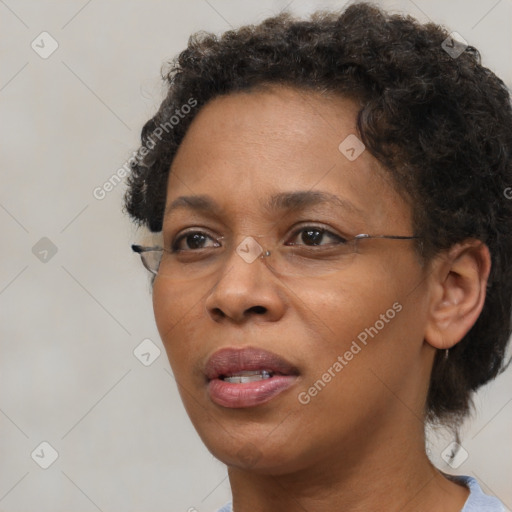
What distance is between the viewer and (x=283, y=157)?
79.5 inches

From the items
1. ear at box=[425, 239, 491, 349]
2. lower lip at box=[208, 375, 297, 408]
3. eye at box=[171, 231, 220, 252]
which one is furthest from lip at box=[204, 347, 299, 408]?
ear at box=[425, 239, 491, 349]

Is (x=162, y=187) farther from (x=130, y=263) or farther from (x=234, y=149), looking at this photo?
(x=130, y=263)

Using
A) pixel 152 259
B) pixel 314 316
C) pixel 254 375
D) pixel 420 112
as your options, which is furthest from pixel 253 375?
pixel 420 112

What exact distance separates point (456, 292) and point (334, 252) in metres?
Result: 0.31

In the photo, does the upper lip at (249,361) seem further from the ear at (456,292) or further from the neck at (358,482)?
the ear at (456,292)

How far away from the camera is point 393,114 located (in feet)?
6.90

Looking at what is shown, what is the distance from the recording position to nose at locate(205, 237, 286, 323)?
75.0 inches

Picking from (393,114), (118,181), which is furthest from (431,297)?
(118,181)

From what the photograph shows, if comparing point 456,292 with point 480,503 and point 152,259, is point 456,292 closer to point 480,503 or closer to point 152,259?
point 480,503

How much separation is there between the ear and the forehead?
0.17 meters

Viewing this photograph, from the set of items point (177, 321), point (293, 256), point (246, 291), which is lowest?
point (177, 321)

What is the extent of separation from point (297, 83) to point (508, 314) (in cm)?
71

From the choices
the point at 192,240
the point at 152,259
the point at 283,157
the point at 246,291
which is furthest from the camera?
the point at 152,259

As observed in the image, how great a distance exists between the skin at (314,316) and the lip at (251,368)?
0.02 metres
